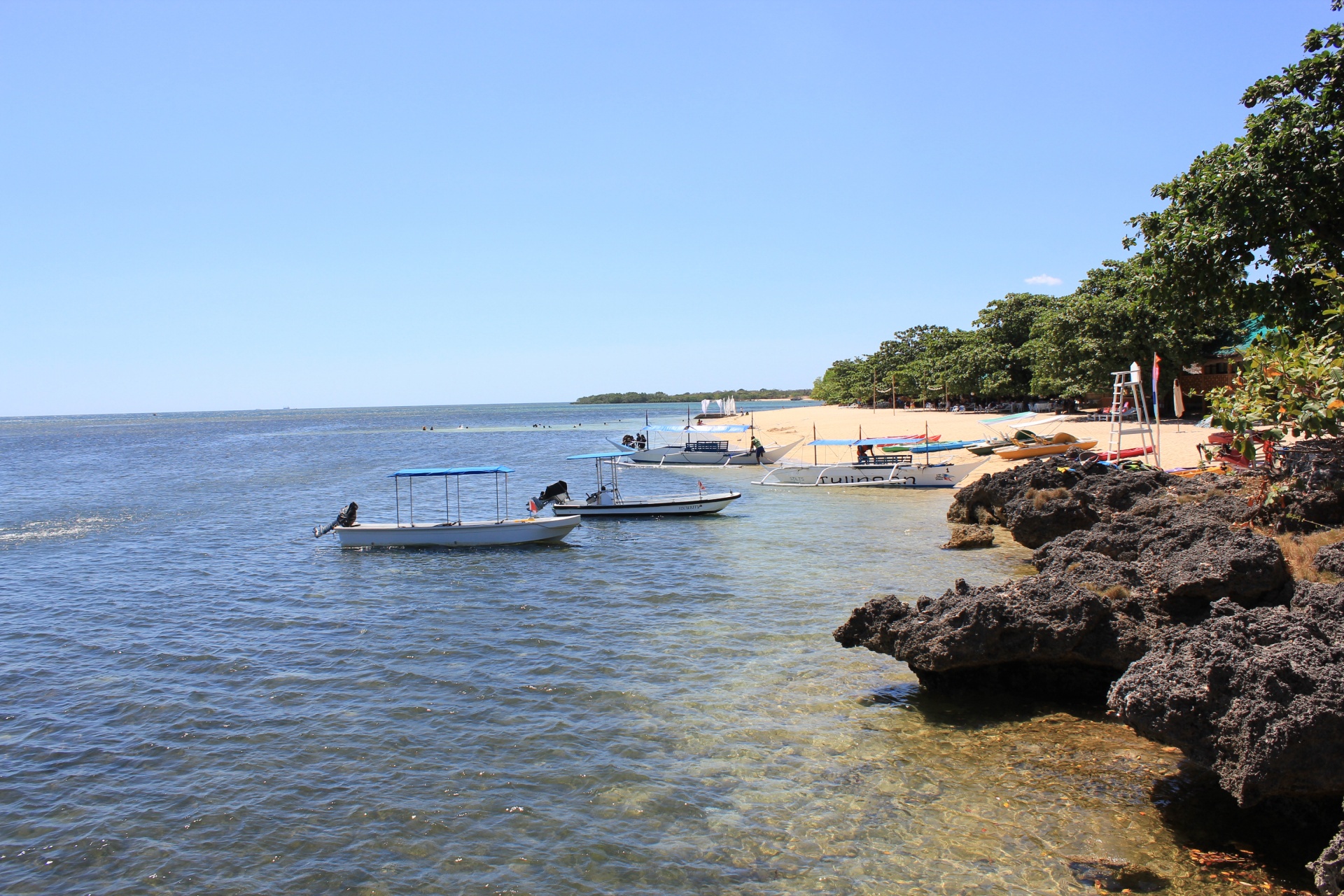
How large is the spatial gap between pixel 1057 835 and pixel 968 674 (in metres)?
3.44

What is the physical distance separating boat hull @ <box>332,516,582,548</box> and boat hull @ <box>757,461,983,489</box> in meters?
17.5

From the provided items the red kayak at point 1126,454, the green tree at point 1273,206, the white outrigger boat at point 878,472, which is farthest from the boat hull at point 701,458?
the green tree at point 1273,206

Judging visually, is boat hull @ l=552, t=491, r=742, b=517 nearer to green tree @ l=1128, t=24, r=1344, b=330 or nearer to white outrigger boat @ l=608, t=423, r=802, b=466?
green tree @ l=1128, t=24, r=1344, b=330

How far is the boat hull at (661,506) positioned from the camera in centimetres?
3083

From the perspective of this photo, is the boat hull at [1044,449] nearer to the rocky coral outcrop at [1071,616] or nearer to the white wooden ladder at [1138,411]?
the white wooden ladder at [1138,411]

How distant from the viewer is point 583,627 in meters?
16.6

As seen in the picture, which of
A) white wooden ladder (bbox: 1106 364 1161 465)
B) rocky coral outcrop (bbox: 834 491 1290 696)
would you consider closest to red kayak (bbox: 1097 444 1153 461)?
white wooden ladder (bbox: 1106 364 1161 465)

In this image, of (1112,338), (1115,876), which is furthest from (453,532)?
(1112,338)

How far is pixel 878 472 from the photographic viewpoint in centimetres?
3925

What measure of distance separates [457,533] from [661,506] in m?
8.67

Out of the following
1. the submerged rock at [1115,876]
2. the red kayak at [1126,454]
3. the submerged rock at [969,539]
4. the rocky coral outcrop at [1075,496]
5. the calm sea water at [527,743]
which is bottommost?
the calm sea water at [527,743]

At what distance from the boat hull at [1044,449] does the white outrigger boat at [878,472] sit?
5.05 feet

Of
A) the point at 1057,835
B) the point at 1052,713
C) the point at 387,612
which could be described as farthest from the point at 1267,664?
the point at 387,612

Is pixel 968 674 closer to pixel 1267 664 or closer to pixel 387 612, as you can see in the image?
pixel 1267 664
